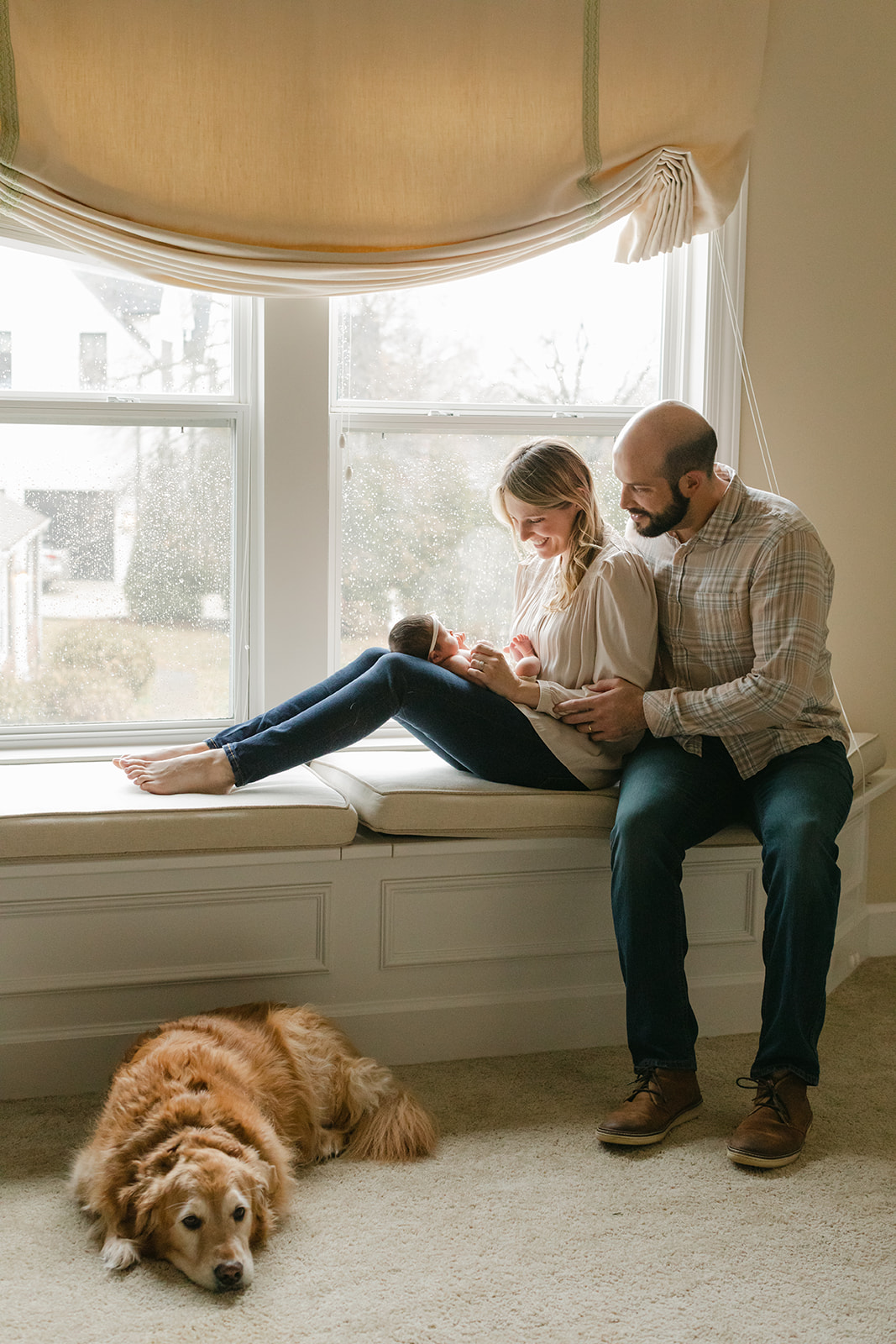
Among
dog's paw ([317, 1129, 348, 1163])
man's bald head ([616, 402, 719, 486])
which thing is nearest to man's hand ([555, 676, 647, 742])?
man's bald head ([616, 402, 719, 486])

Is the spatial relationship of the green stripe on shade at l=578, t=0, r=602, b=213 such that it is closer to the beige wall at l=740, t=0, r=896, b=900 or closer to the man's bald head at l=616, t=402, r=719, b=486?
the beige wall at l=740, t=0, r=896, b=900

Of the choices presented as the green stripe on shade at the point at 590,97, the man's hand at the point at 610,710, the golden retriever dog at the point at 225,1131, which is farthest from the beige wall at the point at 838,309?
the golden retriever dog at the point at 225,1131

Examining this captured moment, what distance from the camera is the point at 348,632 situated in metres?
2.89

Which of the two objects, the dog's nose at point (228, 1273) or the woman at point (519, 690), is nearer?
the dog's nose at point (228, 1273)

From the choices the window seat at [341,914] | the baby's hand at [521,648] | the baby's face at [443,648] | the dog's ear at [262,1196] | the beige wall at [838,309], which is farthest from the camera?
the beige wall at [838,309]

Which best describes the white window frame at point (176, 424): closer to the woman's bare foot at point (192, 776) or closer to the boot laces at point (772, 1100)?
the woman's bare foot at point (192, 776)

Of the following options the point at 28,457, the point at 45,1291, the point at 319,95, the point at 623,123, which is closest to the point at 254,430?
the point at 28,457

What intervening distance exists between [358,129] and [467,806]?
1536 mm

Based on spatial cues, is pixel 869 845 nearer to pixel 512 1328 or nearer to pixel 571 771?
pixel 571 771

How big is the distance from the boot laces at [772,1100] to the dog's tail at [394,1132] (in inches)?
22.2

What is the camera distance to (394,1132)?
1.84 metres

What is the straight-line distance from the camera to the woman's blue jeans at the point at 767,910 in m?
1.90

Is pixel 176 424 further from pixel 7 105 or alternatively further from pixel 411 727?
pixel 411 727

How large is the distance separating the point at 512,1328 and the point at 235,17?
250 centimetres
